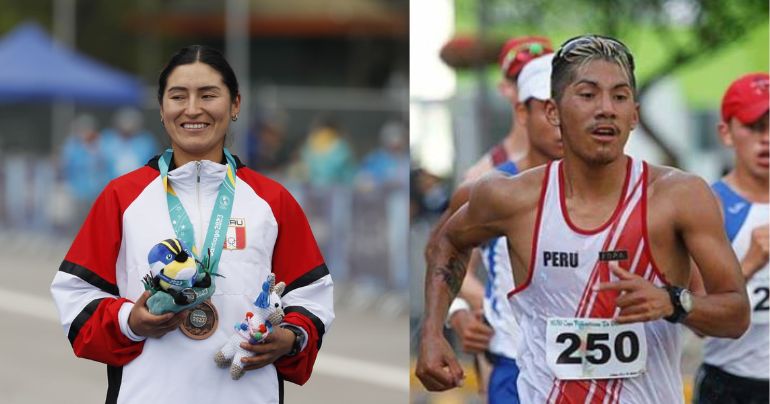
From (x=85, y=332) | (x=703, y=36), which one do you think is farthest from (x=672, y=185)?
(x=703, y=36)

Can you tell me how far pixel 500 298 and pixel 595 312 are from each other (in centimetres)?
182

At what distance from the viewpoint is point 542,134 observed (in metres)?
6.62

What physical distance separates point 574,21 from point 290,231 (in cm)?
1047

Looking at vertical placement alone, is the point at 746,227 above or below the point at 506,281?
above

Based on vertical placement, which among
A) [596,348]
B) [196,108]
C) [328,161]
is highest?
[328,161]

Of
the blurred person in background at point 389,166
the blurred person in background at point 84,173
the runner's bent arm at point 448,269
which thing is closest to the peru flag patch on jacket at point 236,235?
the runner's bent arm at point 448,269

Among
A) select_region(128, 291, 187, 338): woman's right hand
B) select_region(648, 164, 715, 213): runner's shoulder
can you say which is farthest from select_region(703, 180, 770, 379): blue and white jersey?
select_region(128, 291, 187, 338): woman's right hand

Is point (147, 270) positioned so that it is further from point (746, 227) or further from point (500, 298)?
point (746, 227)

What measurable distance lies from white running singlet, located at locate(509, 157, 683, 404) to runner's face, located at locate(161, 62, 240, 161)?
3.28 feet

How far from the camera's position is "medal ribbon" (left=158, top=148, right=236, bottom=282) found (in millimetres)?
4746

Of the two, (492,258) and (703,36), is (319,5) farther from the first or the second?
(492,258)

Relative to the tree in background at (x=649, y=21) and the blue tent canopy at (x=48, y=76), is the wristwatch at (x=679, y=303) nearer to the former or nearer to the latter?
the tree in background at (x=649, y=21)

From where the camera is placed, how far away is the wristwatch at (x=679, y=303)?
475cm

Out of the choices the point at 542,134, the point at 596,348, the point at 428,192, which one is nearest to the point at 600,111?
the point at 596,348
